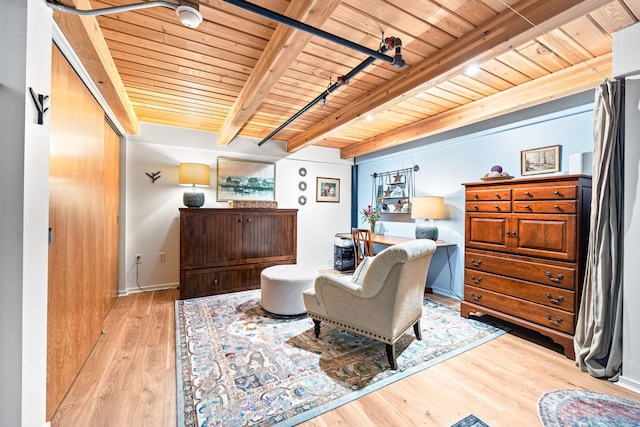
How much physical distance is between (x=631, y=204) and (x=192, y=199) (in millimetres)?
4352

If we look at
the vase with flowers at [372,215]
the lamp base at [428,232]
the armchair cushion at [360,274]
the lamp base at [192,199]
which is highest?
the lamp base at [192,199]

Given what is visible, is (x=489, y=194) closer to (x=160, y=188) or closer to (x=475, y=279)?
(x=475, y=279)

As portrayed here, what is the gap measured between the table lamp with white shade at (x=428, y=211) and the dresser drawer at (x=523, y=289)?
2.96 ft

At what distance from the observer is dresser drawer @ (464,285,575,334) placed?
7.43 feet

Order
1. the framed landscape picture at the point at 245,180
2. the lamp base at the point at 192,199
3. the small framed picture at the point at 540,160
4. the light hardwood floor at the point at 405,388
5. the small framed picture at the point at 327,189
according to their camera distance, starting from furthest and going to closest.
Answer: the small framed picture at the point at 327,189 < the framed landscape picture at the point at 245,180 < the lamp base at the point at 192,199 < the small framed picture at the point at 540,160 < the light hardwood floor at the point at 405,388

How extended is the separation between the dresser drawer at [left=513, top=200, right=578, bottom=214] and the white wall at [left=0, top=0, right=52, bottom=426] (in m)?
3.48

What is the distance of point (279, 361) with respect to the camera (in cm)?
212

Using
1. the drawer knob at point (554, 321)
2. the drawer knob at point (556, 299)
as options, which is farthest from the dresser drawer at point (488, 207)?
the drawer knob at point (554, 321)

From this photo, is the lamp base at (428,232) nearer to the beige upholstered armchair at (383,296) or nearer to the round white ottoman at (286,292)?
the beige upholstered armchair at (383,296)

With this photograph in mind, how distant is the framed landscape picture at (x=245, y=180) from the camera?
4.46 metres

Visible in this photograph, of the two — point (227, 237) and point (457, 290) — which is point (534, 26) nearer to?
point (457, 290)

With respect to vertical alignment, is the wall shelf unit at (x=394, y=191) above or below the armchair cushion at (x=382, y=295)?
above

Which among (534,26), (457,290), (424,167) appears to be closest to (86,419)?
(534,26)

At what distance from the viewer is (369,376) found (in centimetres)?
194
